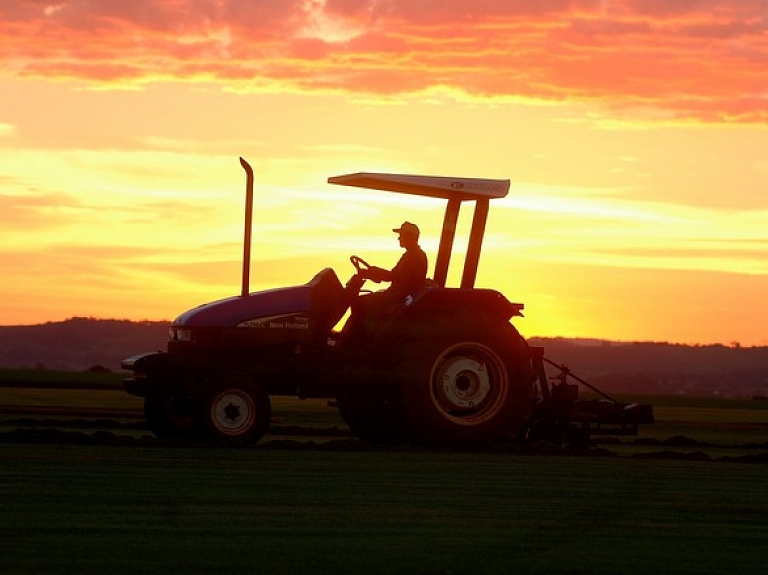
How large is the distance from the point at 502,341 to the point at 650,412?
1817mm

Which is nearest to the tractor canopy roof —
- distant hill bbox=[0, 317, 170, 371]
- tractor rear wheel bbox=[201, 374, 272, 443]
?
tractor rear wheel bbox=[201, 374, 272, 443]

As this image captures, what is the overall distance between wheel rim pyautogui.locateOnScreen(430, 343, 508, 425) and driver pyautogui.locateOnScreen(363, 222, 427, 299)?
0.79 meters

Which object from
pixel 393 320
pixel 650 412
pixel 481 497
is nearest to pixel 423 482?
pixel 481 497

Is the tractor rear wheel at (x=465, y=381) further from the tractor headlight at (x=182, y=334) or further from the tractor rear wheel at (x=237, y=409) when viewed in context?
the tractor headlight at (x=182, y=334)

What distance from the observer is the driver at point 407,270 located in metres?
16.7

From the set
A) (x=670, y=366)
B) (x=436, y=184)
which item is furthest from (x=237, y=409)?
(x=670, y=366)

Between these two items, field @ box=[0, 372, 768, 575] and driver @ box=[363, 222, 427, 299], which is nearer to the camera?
field @ box=[0, 372, 768, 575]

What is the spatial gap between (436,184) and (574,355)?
152493 millimetres

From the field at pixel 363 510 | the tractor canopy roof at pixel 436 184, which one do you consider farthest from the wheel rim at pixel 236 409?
the tractor canopy roof at pixel 436 184

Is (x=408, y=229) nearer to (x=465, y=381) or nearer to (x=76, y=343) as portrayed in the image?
(x=465, y=381)

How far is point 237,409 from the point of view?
16453 mm

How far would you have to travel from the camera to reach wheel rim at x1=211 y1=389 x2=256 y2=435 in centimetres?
1641

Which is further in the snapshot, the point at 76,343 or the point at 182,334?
the point at 76,343

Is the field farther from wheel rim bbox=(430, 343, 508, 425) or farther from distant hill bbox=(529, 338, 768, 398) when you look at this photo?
distant hill bbox=(529, 338, 768, 398)
